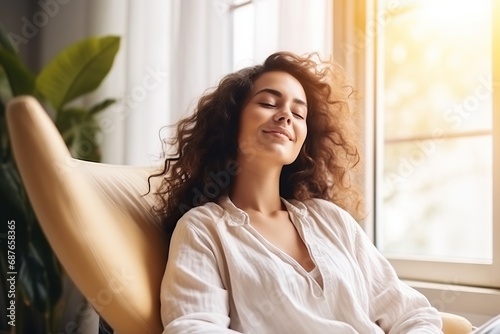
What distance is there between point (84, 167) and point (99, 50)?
2.94 ft

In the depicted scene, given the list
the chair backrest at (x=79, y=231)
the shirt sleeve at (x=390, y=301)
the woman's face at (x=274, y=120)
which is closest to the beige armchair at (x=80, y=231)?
the chair backrest at (x=79, y=231)

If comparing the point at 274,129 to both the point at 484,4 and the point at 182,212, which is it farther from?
the point at 484,4

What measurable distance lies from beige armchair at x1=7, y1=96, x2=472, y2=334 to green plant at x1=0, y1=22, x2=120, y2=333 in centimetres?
93

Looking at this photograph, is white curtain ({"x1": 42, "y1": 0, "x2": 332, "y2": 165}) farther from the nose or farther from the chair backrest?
the chair backrest

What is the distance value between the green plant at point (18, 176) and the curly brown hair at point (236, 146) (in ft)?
2.31

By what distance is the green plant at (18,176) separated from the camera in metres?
1.88

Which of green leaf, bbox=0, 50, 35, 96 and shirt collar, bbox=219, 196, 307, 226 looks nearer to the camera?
shirt collar, bbox=219, 196, 307, 226

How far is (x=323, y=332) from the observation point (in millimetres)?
1047

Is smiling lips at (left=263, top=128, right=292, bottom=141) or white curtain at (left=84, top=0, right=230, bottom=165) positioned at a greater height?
white curtain at (left=84, top=0, right=230, bottom=165)

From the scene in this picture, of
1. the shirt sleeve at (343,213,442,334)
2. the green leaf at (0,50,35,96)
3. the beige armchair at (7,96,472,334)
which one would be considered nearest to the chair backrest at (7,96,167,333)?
the beige armchair at (7,96,472,334)

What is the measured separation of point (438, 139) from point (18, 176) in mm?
1451

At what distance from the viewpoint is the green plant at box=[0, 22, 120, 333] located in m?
1.88

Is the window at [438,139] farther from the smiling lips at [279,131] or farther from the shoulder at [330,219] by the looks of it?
the smiling lips at [279,131]

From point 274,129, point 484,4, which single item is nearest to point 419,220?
point 484,4
